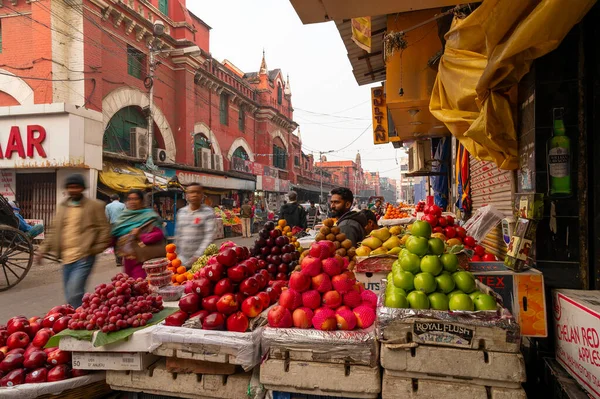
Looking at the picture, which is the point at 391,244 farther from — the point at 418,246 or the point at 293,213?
the point at 293,213

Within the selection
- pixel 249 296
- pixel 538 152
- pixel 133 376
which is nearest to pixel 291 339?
pixel 249 296

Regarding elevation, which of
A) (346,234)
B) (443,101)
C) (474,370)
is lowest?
(474,370)

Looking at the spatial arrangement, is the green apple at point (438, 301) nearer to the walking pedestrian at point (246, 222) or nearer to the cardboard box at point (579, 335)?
the cardboard box at point (579, 335)

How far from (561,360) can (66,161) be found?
14.0 meters

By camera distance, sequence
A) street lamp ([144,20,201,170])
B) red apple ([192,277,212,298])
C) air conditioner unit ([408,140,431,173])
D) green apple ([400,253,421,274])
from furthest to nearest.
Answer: street lamp ([144,20,201,170]) < air conditioner unit ([408,140,431,173]) < red apple ([192,277,212,298]) < green apple ([400,253,421,274])

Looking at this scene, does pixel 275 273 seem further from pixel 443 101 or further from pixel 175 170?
pixel 175 170

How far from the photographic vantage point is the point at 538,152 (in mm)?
2732

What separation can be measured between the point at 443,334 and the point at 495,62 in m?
1.90

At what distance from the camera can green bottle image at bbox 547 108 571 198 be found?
261 cm

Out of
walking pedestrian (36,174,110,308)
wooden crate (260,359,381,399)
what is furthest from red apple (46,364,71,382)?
walking pedestrian (36,174,110,308)

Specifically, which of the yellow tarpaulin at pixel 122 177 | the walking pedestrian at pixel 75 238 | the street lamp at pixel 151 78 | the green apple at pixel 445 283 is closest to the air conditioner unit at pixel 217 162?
the street lamp at pixel 151 78

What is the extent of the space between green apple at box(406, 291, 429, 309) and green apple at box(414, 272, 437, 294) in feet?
0.13

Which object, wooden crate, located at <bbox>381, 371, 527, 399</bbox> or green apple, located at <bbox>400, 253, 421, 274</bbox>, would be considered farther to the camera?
green apple, located at <bbox>400, 253, 421, 274</bbox>

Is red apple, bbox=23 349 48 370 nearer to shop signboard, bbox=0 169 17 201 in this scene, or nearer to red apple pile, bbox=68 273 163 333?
red apple pile, bbox=68 273 163 333
